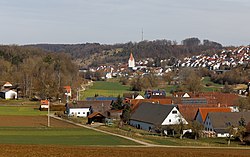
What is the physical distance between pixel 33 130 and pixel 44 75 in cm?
4525

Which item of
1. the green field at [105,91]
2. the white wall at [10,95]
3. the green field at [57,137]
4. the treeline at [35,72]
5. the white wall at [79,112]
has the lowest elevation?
the green field at [57,137]

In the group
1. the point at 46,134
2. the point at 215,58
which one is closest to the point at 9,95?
the point at 46,134

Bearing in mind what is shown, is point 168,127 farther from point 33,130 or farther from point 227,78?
point 227,78

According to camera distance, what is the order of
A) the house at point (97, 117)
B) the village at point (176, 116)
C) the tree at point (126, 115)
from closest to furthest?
the village at point (176, 116)
the tree at point (126, 115)
the house at point (97, 117)

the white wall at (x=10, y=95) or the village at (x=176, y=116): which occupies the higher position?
the white wall at (x=10, y=95)

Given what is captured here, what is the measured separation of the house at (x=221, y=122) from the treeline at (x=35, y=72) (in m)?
37.7

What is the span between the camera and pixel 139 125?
45.8m

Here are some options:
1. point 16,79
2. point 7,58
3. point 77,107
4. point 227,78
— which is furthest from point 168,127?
point 7,58

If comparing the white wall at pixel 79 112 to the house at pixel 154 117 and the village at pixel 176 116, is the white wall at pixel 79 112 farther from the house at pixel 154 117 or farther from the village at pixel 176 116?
the house at pixel 154 117

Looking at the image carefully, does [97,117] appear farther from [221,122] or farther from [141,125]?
[221,122]

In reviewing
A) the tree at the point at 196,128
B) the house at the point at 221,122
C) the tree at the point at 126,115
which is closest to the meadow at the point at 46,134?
the tree at the point at 196,128

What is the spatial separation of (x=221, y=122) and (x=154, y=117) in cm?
680

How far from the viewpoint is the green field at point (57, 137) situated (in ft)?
102

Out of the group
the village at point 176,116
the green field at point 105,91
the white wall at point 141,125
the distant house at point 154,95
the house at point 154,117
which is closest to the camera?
the village at point 176,116
